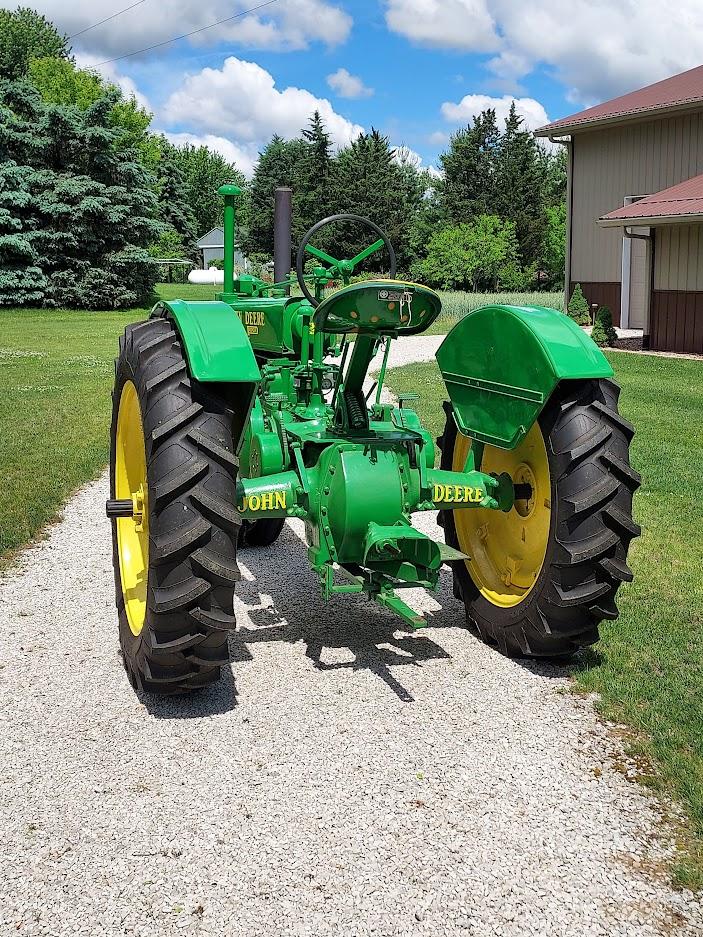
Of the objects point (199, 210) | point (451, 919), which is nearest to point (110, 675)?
point (451, 919)

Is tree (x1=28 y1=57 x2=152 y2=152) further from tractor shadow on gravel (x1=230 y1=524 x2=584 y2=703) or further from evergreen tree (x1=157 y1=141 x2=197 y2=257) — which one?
tractor shadow on gravel (x1=230 y1=524 x2=584 y2=703)

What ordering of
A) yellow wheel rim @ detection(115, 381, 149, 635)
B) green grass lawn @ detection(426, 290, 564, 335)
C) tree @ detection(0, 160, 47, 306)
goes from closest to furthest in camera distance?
yellow wheel rim @ detection(115, 381, 149, 635), green grass lawn @ detection(426, 290, 564, 335), tree @ detection(0, 160, 47, 306)

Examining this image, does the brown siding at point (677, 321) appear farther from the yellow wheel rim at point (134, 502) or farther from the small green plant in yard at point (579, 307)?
the yellow wheel rim at point (134, 502)

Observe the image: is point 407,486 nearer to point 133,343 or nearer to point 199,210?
point 133,343

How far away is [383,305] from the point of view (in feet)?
13.3

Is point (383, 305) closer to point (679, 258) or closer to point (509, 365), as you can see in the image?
point (509, 365)

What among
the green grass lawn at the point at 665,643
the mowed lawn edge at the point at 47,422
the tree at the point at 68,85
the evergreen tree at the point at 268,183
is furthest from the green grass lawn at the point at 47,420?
the evergreen tree at the point at 268,183

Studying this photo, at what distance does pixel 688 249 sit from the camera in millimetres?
19250

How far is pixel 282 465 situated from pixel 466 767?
74.3 inches

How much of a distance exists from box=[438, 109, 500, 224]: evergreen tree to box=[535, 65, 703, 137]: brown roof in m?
36.7

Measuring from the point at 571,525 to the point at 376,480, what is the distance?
859mm

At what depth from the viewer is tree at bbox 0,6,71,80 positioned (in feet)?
172

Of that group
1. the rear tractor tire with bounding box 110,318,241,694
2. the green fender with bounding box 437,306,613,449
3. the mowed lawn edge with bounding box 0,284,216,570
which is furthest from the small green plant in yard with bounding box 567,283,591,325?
the rear tractor tire with bounding box 110,318,241,694

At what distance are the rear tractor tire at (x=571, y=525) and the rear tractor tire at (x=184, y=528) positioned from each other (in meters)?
1.35
